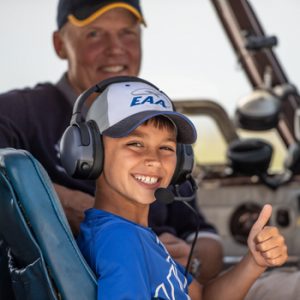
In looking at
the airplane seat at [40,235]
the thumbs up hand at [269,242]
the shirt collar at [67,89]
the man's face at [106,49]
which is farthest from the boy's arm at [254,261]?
the man's face at [106,49]

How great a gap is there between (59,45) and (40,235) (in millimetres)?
1297

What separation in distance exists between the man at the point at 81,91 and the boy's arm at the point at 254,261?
0.38 meters

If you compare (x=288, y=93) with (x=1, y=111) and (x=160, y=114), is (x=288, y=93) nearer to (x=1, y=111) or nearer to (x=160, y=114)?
(x=1, y=111)

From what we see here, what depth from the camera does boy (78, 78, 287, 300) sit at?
4.76ft

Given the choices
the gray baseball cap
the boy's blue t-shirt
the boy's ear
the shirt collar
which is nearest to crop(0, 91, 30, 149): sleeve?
the shirt collar

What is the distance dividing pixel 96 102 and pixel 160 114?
0.15m

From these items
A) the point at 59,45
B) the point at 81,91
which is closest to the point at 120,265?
the point at 81,91

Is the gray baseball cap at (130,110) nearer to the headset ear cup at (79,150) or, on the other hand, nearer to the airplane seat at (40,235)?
the headset ear cup at (79,150)

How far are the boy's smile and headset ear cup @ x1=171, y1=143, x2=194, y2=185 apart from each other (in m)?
0.10

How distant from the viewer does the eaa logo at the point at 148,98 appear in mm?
1610

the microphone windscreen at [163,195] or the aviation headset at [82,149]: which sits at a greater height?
the aviation headset at [82,149]

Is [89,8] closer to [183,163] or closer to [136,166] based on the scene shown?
[183,163]

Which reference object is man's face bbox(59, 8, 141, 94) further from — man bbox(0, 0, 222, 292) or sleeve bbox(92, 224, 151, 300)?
sleeve bbox(92, 224, 151, 300)

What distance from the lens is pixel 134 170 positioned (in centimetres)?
158
